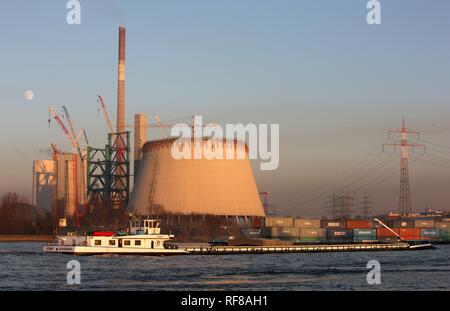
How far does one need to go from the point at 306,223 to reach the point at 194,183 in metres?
25.8

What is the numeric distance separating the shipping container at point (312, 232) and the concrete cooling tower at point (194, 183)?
11.1 m

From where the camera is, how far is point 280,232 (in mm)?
137125

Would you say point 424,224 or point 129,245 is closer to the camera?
point 129,245

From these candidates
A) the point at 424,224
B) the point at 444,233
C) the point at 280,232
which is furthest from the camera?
the point at 424,224

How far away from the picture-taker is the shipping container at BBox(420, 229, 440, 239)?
148 m

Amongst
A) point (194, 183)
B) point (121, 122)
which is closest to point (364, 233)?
point (194, 183)

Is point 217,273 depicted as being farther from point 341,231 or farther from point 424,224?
point 424,224

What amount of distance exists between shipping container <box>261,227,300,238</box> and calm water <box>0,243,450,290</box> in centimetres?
5497

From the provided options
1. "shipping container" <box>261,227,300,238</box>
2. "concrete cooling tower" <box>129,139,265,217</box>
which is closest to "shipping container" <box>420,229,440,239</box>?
"shipping container" <box>261,227,300,238</box>

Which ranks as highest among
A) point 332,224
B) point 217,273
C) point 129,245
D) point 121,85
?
point 121,85

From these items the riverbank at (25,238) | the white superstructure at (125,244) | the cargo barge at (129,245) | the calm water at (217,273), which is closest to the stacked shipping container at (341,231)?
the cargo barge at (129,245)

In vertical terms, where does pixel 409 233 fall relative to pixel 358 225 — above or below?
below
